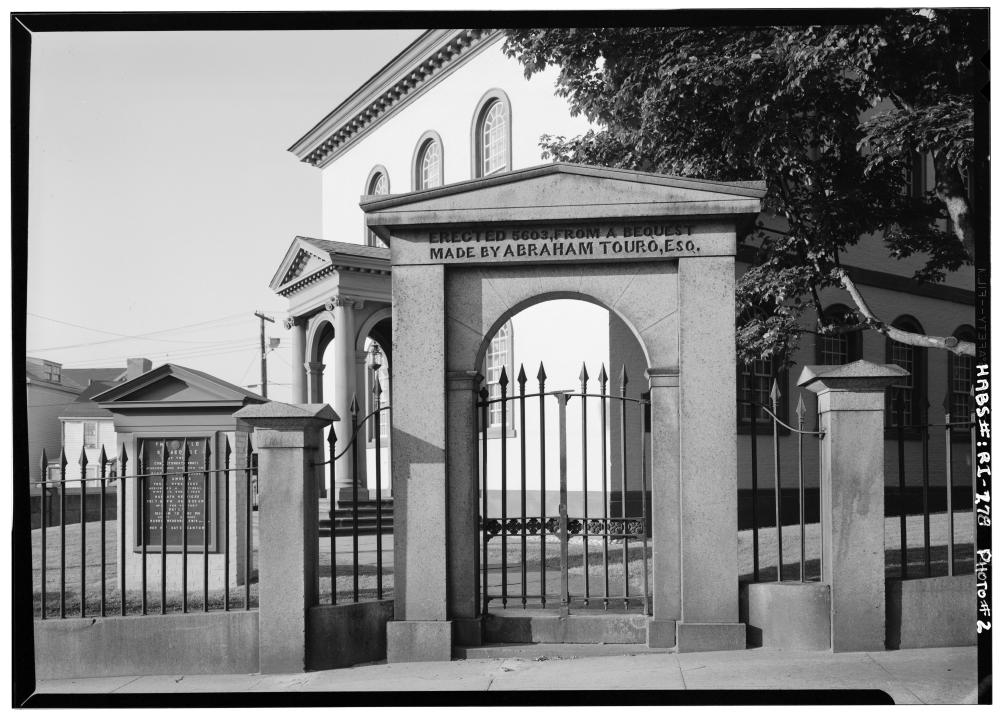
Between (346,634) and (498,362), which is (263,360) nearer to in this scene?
(498,362)

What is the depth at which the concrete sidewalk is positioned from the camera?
6328mm

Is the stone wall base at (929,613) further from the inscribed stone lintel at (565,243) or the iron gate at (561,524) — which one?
the inscribed stone lintel at (565,243)

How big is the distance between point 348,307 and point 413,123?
4120 millimetres

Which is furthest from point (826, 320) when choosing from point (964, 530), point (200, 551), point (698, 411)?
point (200, 551)

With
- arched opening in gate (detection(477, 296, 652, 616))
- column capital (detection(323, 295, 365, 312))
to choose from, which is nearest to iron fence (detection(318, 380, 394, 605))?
arched opening in gate (detection(477, 296, 652, 616))

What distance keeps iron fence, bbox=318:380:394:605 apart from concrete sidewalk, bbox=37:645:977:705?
26.9 inches

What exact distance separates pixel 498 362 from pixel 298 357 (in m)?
4.39

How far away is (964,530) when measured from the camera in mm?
13516

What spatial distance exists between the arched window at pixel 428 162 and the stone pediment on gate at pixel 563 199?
1280cm

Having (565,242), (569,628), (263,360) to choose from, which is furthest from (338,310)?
(263,360)

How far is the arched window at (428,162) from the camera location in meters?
19.7

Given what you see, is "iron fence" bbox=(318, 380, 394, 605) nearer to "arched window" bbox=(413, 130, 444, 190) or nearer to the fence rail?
the fence rail

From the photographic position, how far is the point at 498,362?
18.5 metres

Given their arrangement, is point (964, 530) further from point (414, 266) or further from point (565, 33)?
point (414, 266)
